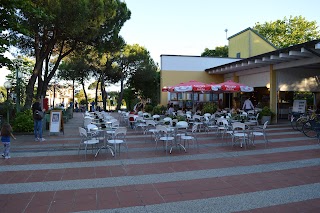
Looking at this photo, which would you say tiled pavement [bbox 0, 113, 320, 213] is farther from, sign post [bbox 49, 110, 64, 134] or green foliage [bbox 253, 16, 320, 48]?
green foliage [bbox 253, 16, 320, 48]

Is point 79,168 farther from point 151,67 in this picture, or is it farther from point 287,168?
point 151,67

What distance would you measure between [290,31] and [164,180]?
35.1 m

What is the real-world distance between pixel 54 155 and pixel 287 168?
18.0ft

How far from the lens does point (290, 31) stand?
33.7 m

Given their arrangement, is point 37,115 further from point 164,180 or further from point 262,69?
point 262,69

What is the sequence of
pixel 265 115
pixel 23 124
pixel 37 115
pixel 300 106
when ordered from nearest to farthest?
1. pixel 37 115
2. pixel 23 124
3. pixel 300 106
4. pixel 265 115

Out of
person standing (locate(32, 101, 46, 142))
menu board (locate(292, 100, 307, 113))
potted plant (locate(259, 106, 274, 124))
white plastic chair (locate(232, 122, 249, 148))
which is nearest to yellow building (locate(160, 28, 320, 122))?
potted plant (locate(259, 106, 274, 124))

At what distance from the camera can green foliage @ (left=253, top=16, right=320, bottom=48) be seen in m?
32.3

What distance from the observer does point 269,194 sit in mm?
3961

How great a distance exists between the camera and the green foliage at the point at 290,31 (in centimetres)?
3228

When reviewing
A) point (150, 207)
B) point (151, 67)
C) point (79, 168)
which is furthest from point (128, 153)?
point (151, 67)

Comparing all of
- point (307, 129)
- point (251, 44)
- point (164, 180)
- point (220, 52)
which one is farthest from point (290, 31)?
point (164, 180)

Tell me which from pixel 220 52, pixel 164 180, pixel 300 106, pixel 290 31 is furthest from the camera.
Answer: pixel 220 52

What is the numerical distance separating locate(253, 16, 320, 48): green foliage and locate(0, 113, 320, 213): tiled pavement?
29473 millimetres
